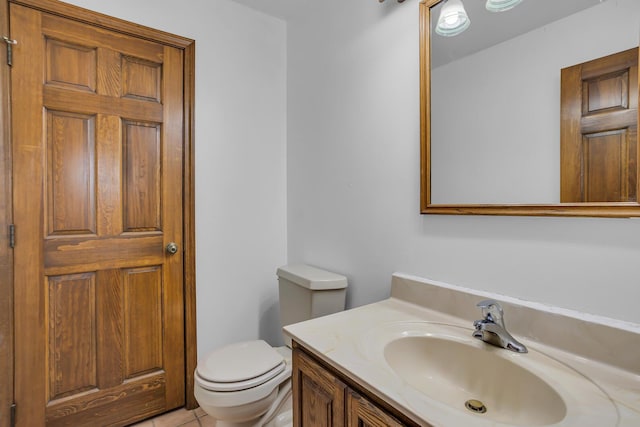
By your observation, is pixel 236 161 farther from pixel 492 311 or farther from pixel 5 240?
pixel 492 311

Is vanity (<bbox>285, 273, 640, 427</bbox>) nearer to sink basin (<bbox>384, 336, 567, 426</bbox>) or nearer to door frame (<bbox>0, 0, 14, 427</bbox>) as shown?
sink basin (<bbox>384, 336, 567, 426</bbox>)

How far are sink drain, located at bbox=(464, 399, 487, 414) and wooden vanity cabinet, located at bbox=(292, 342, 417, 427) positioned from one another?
0.29 m

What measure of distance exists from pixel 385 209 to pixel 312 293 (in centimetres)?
52

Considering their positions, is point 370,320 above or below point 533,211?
below

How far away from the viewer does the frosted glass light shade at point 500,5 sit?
95cm

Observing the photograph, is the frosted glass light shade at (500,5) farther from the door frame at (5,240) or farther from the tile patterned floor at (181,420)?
the tile patterned floor at (181,420)

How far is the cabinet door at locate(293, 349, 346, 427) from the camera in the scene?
31.1 inches

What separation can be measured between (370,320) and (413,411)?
0.45 meters

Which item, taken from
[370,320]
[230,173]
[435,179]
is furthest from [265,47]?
[370,320]

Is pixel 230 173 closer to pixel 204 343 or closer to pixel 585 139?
pixel 204 343

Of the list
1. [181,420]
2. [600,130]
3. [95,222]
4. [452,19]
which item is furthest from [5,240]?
[600,130]

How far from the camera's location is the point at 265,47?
1952mm

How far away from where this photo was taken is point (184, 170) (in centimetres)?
170

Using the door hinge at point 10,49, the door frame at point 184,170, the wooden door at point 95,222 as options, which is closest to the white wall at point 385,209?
the door frame at point 184,170
